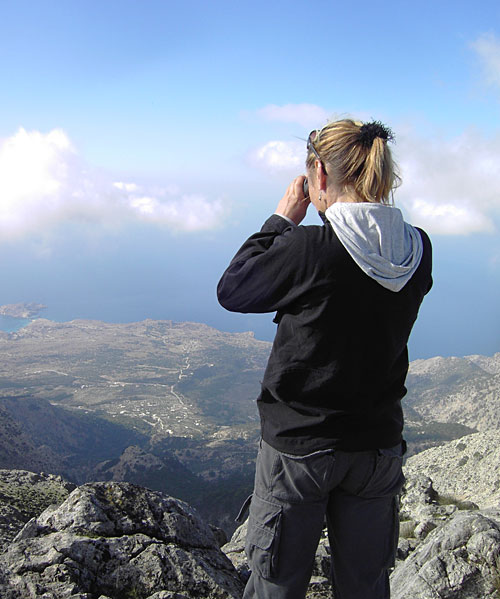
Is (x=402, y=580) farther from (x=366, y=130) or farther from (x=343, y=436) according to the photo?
(x=366, y=130)

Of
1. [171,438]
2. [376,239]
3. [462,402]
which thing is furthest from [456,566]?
[171,438]

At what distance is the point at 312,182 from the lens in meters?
3.45

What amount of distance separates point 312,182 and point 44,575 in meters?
4.59

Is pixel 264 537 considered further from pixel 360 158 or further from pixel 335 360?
pixel 360 158

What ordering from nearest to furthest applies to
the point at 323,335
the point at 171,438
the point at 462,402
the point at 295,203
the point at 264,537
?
1. the point at 323,335
2. the point at 264,537
3. the point at 295,203
4. the point at 462,402
5. the point at 171,438

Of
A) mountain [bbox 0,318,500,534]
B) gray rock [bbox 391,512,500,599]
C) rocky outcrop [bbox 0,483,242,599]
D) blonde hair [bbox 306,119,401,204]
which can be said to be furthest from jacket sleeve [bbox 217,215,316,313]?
mountain [bbox 0,318,500,534]

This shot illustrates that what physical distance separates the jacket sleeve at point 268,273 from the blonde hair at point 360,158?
0.54m

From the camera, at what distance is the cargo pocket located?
3201 mm

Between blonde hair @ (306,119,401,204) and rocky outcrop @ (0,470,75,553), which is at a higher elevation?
blonde hair @ (306,119,401,204)

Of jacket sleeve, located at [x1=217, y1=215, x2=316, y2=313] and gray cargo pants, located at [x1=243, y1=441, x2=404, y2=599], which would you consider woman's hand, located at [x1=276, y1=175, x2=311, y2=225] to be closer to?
jacket sleeve, located at [x1=217, y1=215, x2=316, y2=313]

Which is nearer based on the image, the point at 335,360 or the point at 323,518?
the point at 335,360

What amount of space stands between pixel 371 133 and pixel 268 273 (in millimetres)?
1216

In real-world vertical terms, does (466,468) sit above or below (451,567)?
below

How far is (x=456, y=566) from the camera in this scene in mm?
6371
